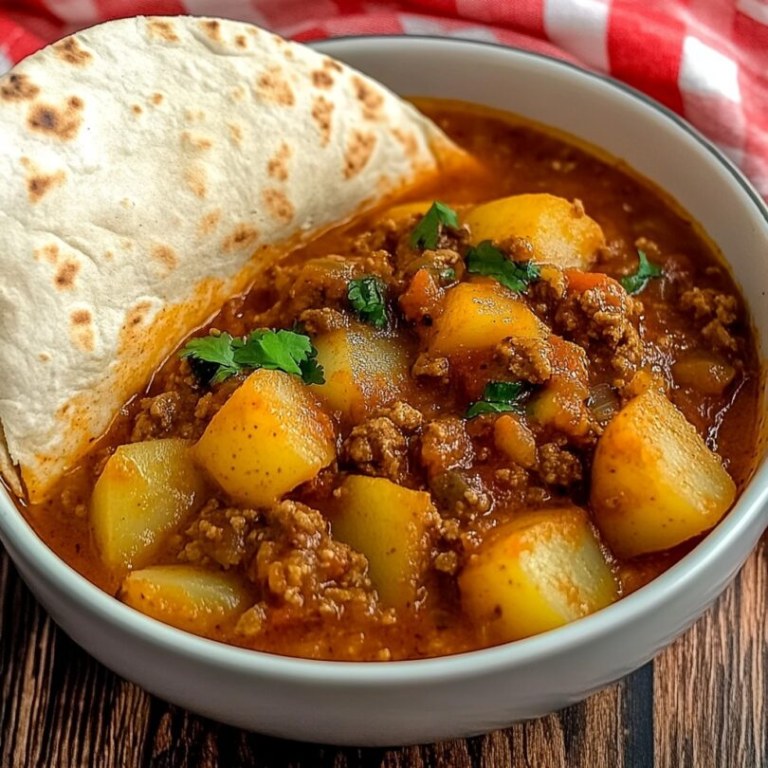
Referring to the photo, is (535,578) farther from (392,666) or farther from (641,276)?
(641,276)

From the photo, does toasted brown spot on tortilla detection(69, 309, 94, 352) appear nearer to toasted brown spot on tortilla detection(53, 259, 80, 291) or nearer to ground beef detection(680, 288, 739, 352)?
→ toasted brown spot on tortilla detection(53, 259, 80, 291)

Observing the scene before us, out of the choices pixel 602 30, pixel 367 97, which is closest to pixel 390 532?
pixel 367 97

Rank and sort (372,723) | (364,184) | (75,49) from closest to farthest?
1. (372,723)
2. (75,49)
3. (364,184)

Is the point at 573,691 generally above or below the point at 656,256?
below

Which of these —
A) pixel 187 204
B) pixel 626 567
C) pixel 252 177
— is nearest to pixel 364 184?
pixel 252 177

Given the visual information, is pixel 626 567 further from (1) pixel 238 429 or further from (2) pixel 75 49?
(2) pixel 75 49

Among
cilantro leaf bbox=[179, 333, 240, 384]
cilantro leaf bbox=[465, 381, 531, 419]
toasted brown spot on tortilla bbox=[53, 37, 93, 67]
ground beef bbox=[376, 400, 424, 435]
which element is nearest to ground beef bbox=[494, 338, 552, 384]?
cilantro leaf bbox=[465, 381, 531, 419]

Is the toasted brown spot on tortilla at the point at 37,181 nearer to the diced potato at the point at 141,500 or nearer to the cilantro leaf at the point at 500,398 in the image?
the diced potato at the point at 141,500
